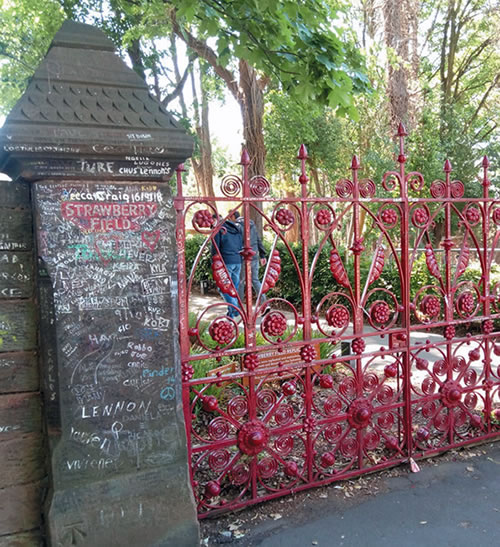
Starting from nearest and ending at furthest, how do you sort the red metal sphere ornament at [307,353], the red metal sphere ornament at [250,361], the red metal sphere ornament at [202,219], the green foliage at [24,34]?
the red metal sphere ornament at [202,219] < the red metal sphere ornament at [250,361] < the red metal sphere ornament at [307,353] < the green foliage at [24,34]

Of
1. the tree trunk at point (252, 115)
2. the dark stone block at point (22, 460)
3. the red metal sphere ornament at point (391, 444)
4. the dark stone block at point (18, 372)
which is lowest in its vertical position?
the red metal sphere ornament at point (391, 444)

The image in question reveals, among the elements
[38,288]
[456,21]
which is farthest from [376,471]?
[456,21]

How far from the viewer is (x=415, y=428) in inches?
174

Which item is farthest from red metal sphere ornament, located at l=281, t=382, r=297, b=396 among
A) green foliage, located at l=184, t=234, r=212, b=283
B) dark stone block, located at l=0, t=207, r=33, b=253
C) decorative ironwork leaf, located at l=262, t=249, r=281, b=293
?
green foliage, located at l=184, t=234, r=212, b=283

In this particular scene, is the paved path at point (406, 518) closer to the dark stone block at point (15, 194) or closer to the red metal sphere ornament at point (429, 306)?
the red metal sphere ornament at point (429, 306)

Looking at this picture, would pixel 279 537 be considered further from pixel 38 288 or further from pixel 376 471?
pixel 38 288

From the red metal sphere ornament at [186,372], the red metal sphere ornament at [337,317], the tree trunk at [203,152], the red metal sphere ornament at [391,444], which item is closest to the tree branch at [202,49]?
the tree trunk at [203,152]

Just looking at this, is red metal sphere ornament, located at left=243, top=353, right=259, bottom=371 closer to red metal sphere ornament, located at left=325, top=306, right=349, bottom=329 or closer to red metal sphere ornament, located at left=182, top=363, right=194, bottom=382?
A: red metal sphere ornament, located at left=182, top=363, right=194, bottom=382

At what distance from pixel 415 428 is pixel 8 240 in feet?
11.9

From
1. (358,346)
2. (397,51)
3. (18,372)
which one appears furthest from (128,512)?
(397,51)

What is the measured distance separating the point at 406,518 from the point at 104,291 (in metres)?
2.33

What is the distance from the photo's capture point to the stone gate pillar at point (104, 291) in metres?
2.45

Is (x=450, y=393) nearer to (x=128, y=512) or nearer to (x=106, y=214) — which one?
(x=128, y=512)

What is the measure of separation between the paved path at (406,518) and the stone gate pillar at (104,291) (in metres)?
0.69
